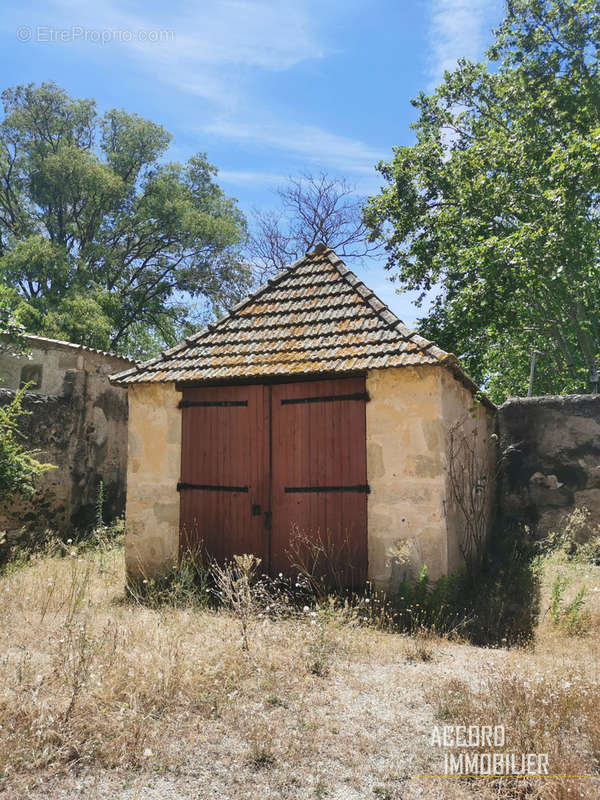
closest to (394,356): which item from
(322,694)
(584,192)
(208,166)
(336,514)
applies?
(336,514)

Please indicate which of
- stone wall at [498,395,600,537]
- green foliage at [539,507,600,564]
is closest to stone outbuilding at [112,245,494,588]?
stone wall at [498,395,600,537]

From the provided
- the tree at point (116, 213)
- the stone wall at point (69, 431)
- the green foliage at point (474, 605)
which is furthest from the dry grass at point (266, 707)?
the tree at point (116, 213)

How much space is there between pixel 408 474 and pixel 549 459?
11.1 feet

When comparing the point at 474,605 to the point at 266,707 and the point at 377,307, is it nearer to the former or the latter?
the point at 266,707

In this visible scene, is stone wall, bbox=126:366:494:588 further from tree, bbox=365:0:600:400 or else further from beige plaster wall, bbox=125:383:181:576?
tree, bbox=365:0:600:400

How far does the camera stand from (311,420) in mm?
7059

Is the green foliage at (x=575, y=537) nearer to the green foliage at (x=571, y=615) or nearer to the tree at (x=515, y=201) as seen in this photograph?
the green foliage at (x=571, y=615)

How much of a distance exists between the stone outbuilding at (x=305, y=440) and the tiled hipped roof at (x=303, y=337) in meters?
0.02

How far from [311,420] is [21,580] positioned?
14.0ft

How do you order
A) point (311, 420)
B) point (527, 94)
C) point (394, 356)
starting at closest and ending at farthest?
point (394, 356) → point (311, 420) → point (527, 94)

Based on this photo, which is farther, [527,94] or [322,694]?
[527,94]

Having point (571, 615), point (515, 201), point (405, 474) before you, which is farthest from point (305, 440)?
point (515, 201)

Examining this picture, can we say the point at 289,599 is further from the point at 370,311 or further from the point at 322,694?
the point at 370,311

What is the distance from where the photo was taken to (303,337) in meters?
Answer: 7.58
